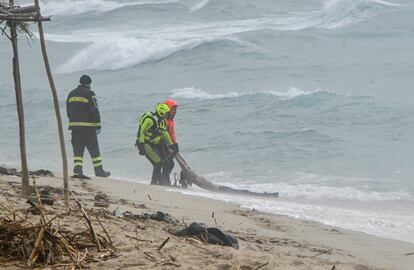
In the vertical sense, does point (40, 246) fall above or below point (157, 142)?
above

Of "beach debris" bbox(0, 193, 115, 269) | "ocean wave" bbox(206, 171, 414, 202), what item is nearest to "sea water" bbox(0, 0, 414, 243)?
"ocean wave" bbox(206, 171, 414, 202)

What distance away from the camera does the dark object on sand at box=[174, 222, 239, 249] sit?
21.6 feet

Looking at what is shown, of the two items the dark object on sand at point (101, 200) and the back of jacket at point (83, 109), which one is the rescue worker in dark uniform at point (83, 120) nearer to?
the back of jacket at point (83, 109)

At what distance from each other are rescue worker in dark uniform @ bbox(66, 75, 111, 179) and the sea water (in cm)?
190

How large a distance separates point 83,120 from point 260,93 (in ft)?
40.3

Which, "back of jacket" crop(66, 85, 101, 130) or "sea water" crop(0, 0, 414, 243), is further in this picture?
"sea water" crop(0, 0, 414, 243)

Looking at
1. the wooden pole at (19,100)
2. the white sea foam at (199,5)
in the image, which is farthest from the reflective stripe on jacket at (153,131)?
the white sea foam at (199,5)

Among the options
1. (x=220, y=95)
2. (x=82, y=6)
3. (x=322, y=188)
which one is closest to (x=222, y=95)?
(x=220, y=95)

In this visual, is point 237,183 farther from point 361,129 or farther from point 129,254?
point 129,254

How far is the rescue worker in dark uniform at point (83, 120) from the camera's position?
13523 mm

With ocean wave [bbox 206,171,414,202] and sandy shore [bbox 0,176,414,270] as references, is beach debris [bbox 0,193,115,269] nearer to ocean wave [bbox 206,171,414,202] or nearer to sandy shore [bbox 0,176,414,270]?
sandy shore [bbox 0,176,414,270]

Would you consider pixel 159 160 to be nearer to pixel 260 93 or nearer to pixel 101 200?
pixel 101 200

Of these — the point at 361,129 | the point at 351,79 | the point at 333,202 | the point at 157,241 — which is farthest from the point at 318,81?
the point at 157,241

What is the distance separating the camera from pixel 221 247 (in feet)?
20.6
